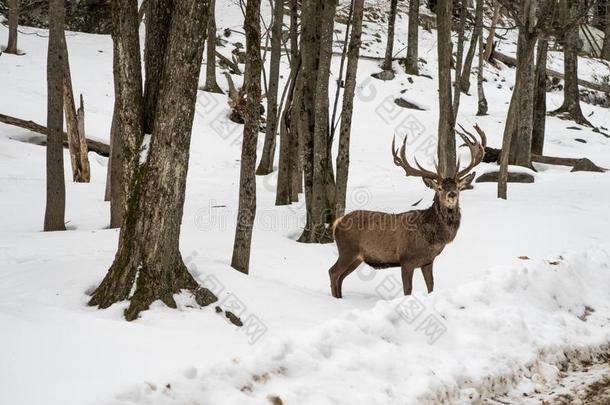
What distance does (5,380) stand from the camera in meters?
4.06

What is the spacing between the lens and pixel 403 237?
825 cm

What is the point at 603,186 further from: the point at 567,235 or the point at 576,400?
the point at 576,400

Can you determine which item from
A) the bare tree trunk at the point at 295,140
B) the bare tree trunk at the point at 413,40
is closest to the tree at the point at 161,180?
the bare tree trunk at the point at 295,140

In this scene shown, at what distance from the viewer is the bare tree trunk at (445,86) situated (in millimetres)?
12602

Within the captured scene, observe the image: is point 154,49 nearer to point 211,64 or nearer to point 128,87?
point 128,87

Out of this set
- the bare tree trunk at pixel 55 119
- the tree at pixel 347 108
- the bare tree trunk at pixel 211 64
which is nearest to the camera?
the tree at pixel 347 108

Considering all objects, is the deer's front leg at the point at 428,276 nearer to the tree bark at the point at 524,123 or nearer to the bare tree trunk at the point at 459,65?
the tree bark at the point at 524,123

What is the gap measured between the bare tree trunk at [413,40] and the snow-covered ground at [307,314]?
1597 centimetres

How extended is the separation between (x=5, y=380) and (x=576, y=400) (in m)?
4.37

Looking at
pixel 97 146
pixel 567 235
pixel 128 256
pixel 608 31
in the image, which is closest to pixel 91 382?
pixel 128 256

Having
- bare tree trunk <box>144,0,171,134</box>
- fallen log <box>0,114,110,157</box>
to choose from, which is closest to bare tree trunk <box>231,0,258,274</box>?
bare tree trunk <box>144,0,171,134</box>

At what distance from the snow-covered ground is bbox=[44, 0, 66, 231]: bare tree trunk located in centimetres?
61

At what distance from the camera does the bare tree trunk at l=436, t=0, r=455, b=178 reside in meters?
12.6

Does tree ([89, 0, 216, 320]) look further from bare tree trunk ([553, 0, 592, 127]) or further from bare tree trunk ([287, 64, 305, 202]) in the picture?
bare tree trunk ([553, 0, 592, 127])
